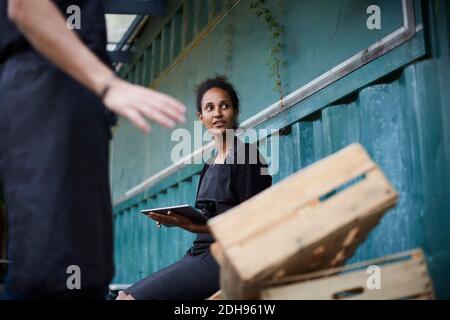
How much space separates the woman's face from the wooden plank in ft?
6.32

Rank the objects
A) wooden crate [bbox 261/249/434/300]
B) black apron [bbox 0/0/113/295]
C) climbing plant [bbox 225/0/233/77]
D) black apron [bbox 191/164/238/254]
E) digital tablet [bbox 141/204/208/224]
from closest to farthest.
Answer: black apron [bbox 0/0/113/295]
wooden crate [bbox 261/249/434/300]
digital tablet [bbox 141/204/208/224]
black apron [bbox 191/164/238/254]
climbing plant [bbox 225/0/233/77]

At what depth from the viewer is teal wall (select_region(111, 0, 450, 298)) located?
295 centimetres

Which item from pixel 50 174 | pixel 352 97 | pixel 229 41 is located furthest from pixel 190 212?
pixel 229 41

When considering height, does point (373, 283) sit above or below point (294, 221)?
below

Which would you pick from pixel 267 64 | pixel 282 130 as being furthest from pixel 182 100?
pixel 282 130

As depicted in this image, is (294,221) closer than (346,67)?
Yes

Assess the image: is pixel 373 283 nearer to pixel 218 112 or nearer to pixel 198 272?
pixel 198 272

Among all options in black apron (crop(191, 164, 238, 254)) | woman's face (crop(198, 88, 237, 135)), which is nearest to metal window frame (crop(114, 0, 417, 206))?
woman's face (crop(198, 88, 237, 135))

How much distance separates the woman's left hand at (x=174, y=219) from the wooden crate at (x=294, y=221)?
4.38 feet

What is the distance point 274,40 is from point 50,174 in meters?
3.55

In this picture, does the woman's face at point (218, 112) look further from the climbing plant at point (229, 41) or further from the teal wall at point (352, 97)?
the climbing plant at point (229, 41)

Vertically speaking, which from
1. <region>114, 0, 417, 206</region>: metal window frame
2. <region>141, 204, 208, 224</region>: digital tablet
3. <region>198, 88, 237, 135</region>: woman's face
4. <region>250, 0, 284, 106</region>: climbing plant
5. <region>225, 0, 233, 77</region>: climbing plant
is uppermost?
<region>225, 0, 233, 77</region>: climbing plant

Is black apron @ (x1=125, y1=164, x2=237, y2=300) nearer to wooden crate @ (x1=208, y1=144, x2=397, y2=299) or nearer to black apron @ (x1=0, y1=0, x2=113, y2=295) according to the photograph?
wooden crate @ (x1=208, y1=144, x2=397, y2=299)

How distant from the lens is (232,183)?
3.24 metres
